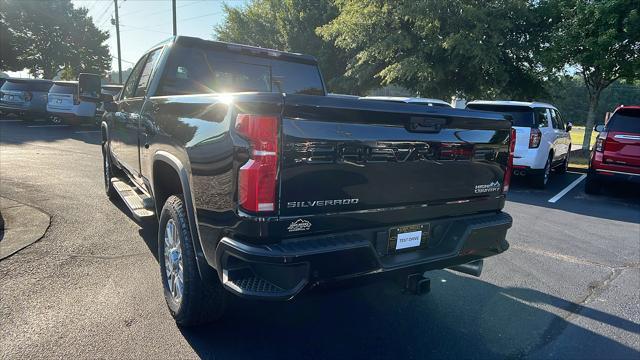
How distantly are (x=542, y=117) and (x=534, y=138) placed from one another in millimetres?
Result: 885

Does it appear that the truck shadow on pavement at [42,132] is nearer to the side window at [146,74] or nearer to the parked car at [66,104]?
the parked car at [66,104]

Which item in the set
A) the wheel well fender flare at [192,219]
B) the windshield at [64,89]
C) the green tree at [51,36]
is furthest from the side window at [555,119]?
the green tree at [51,36]

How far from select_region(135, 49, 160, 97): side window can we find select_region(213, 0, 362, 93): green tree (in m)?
17.5

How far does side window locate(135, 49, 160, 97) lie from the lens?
178 inches

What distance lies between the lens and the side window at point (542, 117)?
894 cm

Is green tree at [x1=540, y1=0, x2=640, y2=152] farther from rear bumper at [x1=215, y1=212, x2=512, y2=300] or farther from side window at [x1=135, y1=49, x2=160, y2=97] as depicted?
rear bumper at [x1=215, y1=212, x2=512, y2=300]

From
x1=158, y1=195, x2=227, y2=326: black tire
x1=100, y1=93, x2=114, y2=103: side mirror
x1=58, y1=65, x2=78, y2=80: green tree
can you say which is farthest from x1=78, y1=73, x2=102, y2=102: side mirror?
x1=58, y1=65, x2=78, y2=80: green tree

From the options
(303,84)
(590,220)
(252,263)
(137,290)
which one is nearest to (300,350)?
(252,263)

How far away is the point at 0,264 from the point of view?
412 centimetres

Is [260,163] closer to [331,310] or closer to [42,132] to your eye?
[331,310]

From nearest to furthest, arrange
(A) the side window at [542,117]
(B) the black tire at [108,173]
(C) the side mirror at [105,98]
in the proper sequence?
(C) the side mirror at [105,98], (B) the black tire at [108,173], (A) the side window at [542,117]

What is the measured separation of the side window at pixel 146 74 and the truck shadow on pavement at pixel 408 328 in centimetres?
246

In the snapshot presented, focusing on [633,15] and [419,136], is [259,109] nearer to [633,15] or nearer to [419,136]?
[419,136]

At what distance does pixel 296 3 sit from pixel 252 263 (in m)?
23.9
